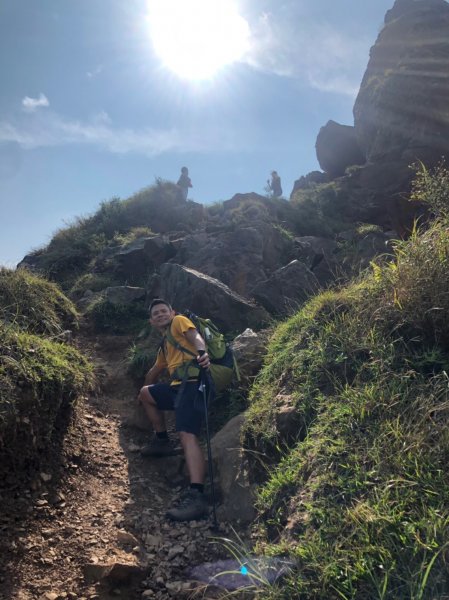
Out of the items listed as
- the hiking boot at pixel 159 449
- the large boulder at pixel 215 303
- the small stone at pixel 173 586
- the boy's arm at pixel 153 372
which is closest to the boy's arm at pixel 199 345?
the boy's arm at pixel 153 372

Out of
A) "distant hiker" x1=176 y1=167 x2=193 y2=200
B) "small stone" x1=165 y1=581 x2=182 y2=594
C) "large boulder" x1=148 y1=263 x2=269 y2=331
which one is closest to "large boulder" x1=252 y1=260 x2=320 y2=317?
"large boulder" x1=148 y1=263 x2=269 y2=331

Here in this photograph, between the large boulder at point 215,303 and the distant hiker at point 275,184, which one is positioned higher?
the distant hiker at point 275,184

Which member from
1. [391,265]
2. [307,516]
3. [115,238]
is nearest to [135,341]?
[391,265]

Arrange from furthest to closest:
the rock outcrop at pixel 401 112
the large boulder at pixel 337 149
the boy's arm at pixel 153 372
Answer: the large boulder at pixel 337 149 → the rock outcrop at pixel 401 112 → the boy's arm at pixel 153 372

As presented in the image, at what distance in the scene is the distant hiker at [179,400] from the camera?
433 centimetres

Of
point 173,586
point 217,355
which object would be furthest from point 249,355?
point 173,586

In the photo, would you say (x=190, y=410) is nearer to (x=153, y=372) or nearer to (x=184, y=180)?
(x=153, y=372)

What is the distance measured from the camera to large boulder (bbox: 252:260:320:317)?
25.0ft

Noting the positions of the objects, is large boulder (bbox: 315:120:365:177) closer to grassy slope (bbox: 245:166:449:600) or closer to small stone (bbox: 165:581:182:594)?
grassy slope (bbox: 245:166:449:600)

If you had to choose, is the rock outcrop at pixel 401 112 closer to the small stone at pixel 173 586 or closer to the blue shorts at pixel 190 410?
the blue shorts at pixel 190 410

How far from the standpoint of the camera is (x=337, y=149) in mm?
35969

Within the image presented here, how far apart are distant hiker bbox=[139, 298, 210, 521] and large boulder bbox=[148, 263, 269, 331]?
6.24ft

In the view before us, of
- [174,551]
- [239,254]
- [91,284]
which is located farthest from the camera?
[91,284]

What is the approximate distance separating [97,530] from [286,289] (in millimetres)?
5015
